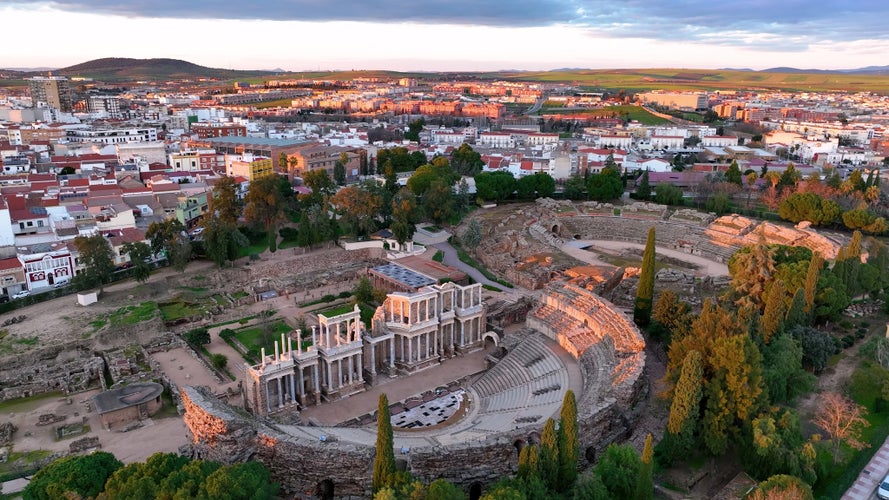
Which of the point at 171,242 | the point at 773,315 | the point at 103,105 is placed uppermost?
the point at 103,105

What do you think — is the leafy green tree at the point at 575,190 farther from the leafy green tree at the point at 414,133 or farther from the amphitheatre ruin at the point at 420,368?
the leafy green tree at the point at 414,133

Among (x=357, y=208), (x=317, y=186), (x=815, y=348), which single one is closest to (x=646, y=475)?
(x=815, y=348)

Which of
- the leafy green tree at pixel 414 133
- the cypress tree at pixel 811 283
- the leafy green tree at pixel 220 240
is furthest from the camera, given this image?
the leafy green tree at pixel 414 133

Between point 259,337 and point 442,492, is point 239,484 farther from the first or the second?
point 259,337

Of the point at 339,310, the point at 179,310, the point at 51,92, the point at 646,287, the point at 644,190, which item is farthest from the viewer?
the point at 51,92

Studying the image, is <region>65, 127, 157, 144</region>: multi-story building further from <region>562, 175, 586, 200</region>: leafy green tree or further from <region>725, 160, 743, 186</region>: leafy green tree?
<region>725, 160, 743, 186</region>: leafy green tree

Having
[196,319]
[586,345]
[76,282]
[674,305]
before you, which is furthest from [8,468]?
[674,305]

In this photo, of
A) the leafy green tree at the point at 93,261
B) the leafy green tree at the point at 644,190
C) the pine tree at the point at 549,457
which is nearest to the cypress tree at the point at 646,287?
the pine tree at the point at 549,457
